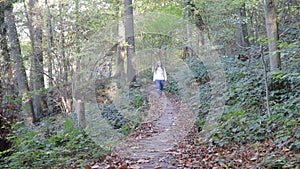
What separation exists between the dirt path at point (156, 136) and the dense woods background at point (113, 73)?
1.67ft

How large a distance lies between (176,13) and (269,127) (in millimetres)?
12394

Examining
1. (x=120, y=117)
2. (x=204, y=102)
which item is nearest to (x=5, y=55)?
(x=120, y=117)

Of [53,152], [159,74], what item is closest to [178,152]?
[53,152]

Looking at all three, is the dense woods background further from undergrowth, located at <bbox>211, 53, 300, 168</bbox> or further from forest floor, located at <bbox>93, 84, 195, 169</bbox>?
forest floor, located at <bbox>93, 84, 195, 169</bbox>

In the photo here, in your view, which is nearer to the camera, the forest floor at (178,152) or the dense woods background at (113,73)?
the forest floor at (178,152)

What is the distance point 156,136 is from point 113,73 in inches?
583

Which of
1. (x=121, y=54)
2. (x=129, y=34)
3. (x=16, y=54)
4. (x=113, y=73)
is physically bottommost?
(x=113, y=73)

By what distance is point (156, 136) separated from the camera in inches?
333

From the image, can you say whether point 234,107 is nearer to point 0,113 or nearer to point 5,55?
point 0,113

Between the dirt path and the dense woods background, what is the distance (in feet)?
1.67

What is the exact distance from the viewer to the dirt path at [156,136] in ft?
20.7

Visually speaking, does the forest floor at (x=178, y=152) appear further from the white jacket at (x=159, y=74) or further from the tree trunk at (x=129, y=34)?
the tree trunk at (x=129, y=34)

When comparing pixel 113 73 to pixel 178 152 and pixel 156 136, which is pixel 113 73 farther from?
pixel 178 152

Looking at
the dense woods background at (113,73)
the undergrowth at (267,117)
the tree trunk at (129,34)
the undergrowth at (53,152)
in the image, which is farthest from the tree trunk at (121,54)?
the undergrowth at (53,152)
